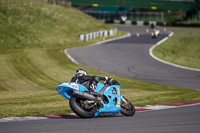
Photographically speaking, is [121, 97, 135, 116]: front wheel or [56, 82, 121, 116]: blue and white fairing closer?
[56, 82, 121, 116]: blue and white fairing

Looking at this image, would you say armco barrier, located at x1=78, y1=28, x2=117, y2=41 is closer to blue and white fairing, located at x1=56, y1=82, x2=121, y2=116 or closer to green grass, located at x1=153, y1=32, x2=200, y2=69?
green grass, located at x1=153, y1=32, x2=200, y2=69

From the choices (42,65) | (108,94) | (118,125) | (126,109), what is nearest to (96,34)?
(42,65)

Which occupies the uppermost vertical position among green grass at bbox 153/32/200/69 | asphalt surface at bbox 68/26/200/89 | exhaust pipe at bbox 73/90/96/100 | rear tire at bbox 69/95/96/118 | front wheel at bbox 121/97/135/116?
exhaust pipe at bbox 73/90/96/100

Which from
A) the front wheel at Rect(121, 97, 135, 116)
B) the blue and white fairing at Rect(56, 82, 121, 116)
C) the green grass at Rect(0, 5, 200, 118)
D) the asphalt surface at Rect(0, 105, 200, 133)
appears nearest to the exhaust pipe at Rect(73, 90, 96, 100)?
the blue and white fairing at Rect(56, 82, 121, 116)

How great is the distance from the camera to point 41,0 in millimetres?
58125

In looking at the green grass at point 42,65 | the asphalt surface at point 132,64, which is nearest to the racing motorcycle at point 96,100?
the green grass at point 42,65

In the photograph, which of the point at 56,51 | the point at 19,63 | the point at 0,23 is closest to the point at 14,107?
the point at 19,63

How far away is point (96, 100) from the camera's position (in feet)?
35.4

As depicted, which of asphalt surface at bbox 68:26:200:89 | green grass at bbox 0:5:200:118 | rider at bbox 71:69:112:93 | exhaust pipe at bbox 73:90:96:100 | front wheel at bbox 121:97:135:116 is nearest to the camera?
exhaust pipe at bbox 73:90:96:100

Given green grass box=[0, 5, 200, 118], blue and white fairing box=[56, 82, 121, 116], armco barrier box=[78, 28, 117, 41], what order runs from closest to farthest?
1. blue and white fairing box=[56, 82, 121, 116]
2. green grass box=[0, 5, 200, 118]
3. armco barrier box=[78, 28, 117, 41]

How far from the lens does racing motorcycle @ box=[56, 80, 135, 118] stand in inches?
413

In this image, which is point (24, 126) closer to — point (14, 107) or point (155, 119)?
point (155, 119)

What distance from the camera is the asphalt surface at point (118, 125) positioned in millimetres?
9047

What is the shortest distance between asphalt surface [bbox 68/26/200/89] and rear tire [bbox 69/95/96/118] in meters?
14.9
